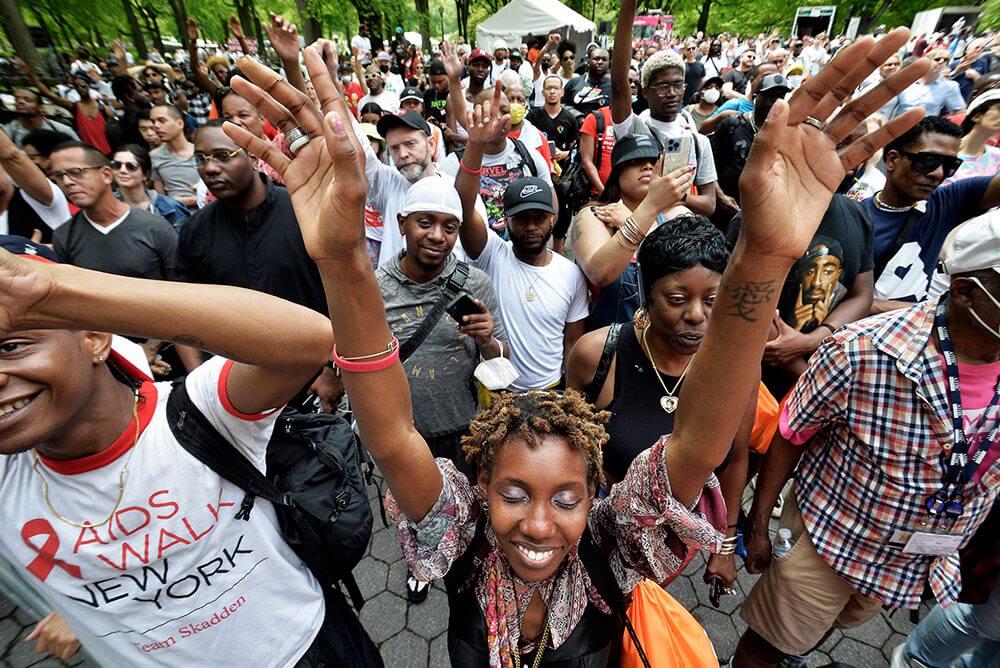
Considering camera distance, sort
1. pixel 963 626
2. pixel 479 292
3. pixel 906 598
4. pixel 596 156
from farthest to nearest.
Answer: pixel 596 156 → pixel 479 292 → pixel 963 626 → pixel 906 598

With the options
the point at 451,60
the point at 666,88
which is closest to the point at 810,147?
the point at 666,88

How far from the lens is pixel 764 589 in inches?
90.7

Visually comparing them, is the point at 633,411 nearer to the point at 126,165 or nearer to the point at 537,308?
the point at 537,308

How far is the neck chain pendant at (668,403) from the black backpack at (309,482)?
1.28m

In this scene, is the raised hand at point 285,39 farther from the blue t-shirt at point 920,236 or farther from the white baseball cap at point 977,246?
the blue t-shirt at point 920,236

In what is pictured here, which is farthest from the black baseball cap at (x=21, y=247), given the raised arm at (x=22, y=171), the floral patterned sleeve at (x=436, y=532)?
the raised arm at (x=22, y=171)

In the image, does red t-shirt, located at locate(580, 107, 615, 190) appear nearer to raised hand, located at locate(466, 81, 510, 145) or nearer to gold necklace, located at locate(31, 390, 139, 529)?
raised hand, located at locate(466, 81, 510, 145)

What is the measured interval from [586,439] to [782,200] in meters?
0.78

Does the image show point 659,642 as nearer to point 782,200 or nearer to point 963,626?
point 782,200

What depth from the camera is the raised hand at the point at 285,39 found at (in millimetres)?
2455

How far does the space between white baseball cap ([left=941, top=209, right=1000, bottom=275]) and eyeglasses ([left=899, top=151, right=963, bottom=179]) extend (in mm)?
1510

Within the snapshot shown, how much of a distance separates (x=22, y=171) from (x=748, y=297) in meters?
4.64

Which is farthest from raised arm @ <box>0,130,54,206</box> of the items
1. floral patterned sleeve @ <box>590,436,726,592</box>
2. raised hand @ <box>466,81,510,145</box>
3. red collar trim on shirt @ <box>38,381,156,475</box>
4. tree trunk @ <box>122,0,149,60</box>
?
tree trunk @ <box>122,0,149,60</box>

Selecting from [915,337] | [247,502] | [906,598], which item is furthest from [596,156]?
[247,502]
